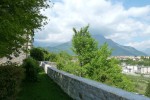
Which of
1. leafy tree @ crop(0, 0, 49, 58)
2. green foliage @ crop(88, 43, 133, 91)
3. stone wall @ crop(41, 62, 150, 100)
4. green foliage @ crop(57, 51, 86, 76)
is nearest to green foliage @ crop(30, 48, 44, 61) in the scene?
Result: green foliage @ crop(57, 51, 86, 76)

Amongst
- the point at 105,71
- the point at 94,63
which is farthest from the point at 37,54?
the point at 105,71

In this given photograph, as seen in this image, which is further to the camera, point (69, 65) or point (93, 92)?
point (69, 65)

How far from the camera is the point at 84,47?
149 feet

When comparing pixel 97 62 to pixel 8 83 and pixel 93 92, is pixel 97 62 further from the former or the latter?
pixel 93 92

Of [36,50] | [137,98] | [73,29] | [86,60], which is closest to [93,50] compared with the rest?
[86,60]

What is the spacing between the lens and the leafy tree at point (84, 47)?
4441 cm

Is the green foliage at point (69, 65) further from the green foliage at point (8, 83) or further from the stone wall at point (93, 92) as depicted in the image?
the green foliage at point (8, 83)

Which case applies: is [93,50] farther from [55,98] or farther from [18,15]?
[18,15]

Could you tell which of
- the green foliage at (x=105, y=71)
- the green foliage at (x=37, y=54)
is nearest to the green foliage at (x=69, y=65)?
the green foliage at (x=105, y=71)

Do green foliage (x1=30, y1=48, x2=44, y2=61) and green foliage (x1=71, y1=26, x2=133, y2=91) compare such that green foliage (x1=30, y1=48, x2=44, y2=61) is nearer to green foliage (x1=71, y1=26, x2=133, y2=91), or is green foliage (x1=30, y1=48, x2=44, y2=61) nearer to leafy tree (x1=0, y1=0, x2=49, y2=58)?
green foliage (x1=71, y1=26, x2=133, y2=91)

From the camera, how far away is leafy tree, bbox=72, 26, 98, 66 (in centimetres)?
4441

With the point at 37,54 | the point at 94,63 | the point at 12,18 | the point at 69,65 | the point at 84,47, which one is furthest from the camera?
the point at 37,54

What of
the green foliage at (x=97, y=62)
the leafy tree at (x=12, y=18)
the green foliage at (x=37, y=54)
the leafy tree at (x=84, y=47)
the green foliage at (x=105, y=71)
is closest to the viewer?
the leafy tree at (x=12, y=18)

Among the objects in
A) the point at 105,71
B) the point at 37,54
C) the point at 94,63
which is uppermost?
the point at 37,54
